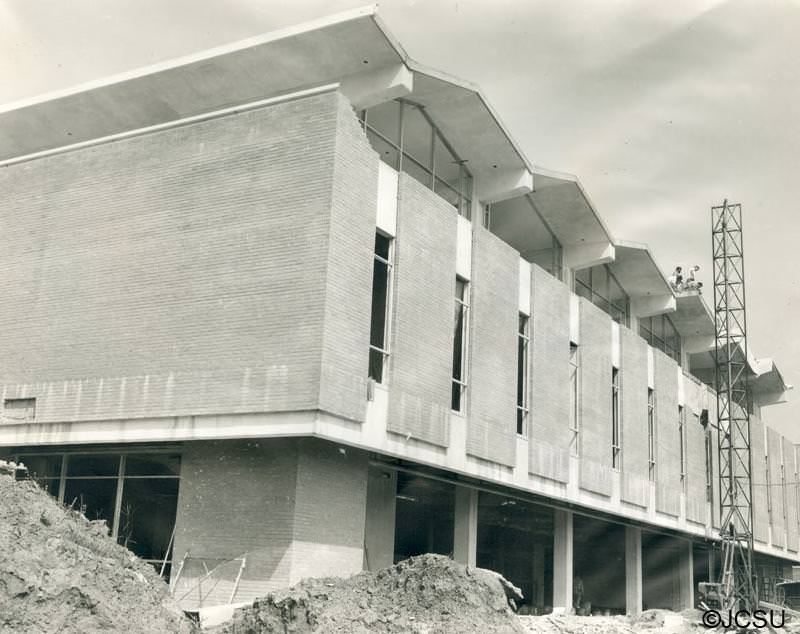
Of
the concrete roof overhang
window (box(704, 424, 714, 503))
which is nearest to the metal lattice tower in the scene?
window (box(704, 424, 714, 503))

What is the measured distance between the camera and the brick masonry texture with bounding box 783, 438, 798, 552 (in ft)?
169

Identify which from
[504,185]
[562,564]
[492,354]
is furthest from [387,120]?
[562,564]

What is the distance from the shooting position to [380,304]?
2072 cm

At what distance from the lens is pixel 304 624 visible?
46.8 feet

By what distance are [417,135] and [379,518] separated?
32.4ft

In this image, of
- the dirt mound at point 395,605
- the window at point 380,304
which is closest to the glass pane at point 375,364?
A: the window at point 380,304

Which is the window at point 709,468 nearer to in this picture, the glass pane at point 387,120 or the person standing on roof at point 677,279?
the person standing on roof at point 677,279

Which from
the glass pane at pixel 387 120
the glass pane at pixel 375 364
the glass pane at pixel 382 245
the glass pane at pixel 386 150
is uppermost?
the glass pane at pixel 387 120

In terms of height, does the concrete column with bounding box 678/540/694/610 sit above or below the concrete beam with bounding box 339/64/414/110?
below

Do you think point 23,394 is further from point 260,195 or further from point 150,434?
point 260,195

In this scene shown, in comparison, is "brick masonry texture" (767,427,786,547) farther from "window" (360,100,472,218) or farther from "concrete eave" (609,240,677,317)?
"window" (360,100,472,218)

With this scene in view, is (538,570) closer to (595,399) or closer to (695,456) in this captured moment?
(695,456)

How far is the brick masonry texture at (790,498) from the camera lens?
51438mm

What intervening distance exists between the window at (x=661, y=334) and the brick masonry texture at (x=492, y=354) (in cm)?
1563
